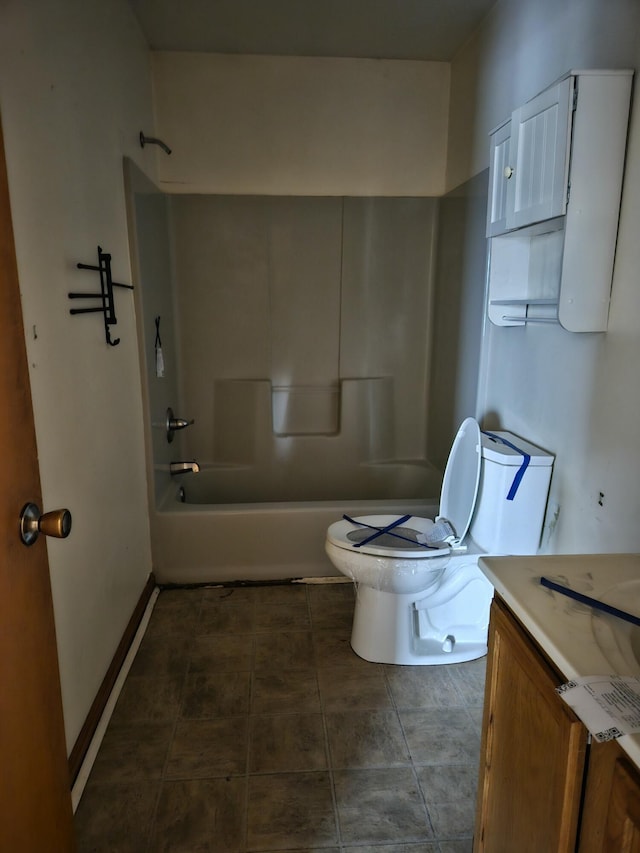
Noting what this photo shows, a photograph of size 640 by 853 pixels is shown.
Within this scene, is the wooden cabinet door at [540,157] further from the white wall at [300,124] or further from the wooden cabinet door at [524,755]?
the white wall at [300,124]

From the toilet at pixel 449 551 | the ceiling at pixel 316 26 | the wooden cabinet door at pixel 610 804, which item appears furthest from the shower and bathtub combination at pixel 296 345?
the wooden cabinet door at pixel 610 804

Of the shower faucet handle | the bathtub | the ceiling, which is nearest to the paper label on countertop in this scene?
the bathtub

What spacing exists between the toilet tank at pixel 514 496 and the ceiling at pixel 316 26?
1.90m

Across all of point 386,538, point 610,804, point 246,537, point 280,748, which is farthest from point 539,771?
point 246,537

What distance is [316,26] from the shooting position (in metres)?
2.67

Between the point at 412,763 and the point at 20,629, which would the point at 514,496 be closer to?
the point at 412,763

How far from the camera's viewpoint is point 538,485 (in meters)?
1.92

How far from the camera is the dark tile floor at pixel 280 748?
1.52 metres

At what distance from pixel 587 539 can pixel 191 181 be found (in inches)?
103

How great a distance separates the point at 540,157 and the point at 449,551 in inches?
51.5

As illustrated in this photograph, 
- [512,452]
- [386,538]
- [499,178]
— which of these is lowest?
[386,538]

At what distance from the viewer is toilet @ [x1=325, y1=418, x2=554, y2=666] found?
1955mm

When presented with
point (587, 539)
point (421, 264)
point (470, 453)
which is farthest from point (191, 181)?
point (587, 539)

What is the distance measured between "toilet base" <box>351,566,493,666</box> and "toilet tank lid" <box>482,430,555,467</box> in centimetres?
46
